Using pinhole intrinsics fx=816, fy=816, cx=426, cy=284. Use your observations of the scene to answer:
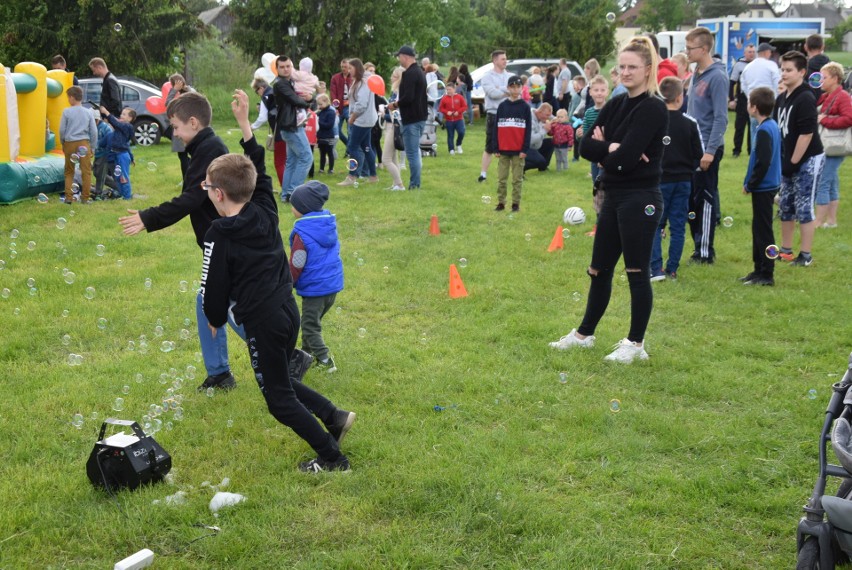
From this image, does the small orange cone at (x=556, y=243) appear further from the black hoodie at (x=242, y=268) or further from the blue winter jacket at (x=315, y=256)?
the black hoodie at (x=242, y=268)

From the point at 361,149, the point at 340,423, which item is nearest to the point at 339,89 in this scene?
the point at 361,149

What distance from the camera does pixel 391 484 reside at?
418cm

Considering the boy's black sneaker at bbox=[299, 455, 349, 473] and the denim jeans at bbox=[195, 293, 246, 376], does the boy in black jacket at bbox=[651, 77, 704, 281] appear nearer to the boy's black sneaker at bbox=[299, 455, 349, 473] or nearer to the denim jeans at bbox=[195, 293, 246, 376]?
the denim jeans at bbox=[195, 293, 246, 376]

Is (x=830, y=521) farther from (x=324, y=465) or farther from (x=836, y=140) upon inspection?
(x=836, y=140)

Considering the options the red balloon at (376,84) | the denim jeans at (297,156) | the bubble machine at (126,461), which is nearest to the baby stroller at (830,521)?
Answer: the bubble machine at (126,461)

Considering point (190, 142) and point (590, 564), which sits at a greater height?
point (190, 142)

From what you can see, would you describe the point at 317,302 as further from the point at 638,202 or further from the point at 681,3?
the point at 681,3

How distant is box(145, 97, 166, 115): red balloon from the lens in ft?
63.1

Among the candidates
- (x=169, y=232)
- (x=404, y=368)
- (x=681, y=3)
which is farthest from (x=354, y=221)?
(x=681, y=3)

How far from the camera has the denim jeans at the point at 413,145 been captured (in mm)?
12688

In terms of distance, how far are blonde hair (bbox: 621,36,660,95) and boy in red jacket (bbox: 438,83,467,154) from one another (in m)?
12.7

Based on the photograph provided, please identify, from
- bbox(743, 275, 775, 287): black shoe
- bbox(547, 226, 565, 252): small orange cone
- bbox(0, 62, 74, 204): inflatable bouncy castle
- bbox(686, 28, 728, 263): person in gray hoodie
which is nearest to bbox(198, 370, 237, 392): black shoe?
bbox(547, 226, 565, 252): small orange cone

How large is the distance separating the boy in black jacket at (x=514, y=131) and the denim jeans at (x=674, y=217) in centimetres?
325

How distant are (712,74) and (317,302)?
17.7 ft
